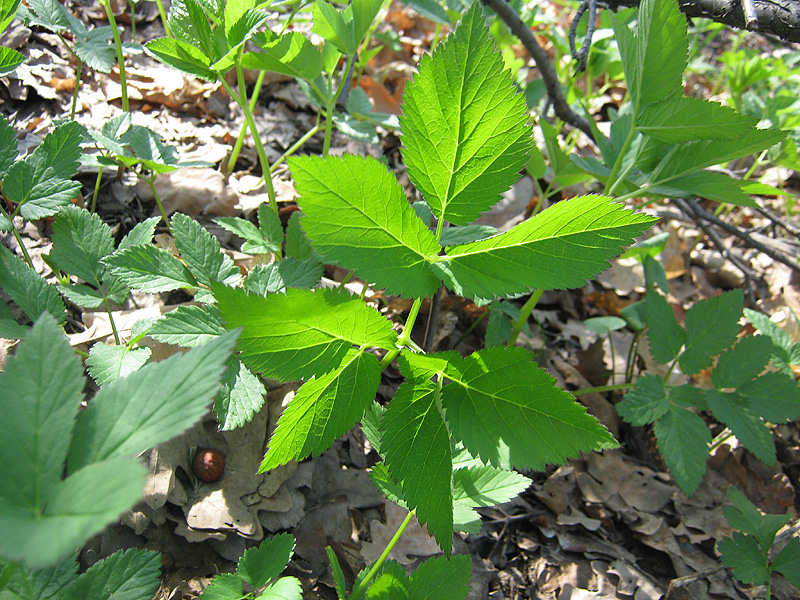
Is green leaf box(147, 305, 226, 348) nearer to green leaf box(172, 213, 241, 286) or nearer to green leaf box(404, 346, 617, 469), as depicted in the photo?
green leaf box(172, 213, 241, 286)

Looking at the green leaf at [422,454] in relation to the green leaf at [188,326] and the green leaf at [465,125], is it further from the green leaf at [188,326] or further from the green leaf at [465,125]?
the green leaf at [188,326]

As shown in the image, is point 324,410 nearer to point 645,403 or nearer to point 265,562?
point 265,562

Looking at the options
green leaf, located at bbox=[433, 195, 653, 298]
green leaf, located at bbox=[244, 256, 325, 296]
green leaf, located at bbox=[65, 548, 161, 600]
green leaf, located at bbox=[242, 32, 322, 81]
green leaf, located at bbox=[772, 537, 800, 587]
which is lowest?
green leaf, located at bbox=[772, 537, 800, 587]

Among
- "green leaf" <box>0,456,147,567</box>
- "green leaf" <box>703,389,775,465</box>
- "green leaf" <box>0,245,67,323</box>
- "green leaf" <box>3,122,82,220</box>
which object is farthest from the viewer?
"green leaf" <box>703,389,775,465</box>

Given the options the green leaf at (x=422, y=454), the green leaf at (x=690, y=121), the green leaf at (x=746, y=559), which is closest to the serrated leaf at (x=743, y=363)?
the green leaf at (x=746, y=559)

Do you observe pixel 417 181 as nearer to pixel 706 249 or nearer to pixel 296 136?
pixel 296 136

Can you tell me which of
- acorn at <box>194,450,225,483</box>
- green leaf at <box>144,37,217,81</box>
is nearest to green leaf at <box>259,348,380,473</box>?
acorn at <box>194,450,225,483</box>

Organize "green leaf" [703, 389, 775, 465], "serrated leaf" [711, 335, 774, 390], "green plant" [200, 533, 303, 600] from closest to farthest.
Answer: "green plant" [200, 533, 303, 600]
"green leaf" [703, 389, 775, 465]
"serrated leaf" [711, 335, 774, 390]
